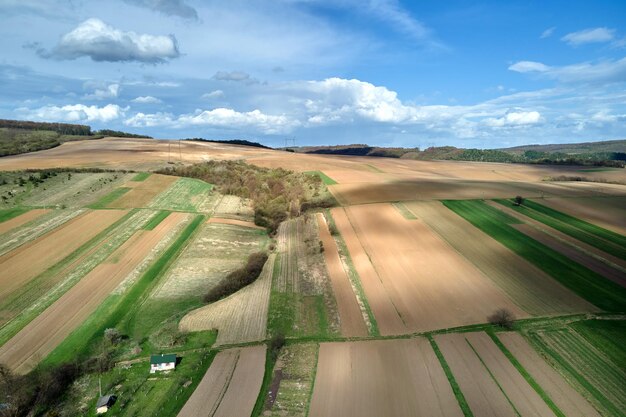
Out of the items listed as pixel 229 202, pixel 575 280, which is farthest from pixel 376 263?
pixel 229 202

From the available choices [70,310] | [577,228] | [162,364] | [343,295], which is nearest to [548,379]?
[343,295]

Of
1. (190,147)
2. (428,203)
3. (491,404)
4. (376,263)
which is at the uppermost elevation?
(190,147)

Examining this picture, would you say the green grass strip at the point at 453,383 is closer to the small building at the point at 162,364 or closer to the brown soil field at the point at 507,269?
the brown soil field at the point at 507,269

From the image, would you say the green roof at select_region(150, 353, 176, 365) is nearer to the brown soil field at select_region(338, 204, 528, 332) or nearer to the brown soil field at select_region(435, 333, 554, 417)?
the brown soil field at select_region(338, 204, 528, 332)

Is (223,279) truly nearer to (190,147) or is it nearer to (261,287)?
(261,287)

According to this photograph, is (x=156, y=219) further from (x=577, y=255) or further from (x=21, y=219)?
(x=577, y=255)

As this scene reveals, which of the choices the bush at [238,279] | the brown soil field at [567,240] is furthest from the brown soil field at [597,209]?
the bush at [238,279]
